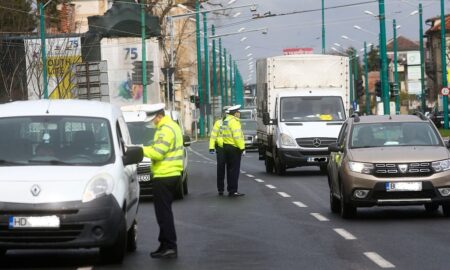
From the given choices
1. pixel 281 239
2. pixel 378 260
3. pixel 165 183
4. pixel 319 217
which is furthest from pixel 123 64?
pixel 378 260

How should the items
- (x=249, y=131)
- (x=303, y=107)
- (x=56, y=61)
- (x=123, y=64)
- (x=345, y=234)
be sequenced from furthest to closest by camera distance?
(x=123, y=64) < (x=56, y=61) < (x=249, y=131) < (x=303, y=107) < (x=345, y=234)

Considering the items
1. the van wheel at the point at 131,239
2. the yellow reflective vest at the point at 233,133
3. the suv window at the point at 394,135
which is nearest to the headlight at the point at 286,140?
the yellow reflective vest at the point at 233,133

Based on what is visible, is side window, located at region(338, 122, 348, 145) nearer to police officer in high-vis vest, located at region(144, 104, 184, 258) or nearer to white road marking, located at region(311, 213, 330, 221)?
white road marking, located at region(311, 213, 330, 221)

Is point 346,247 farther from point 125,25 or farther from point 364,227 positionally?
point 125,25

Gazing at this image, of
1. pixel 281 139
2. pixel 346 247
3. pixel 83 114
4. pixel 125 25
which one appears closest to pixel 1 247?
pixel 83 114

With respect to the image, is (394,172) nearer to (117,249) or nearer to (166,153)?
(166,153)

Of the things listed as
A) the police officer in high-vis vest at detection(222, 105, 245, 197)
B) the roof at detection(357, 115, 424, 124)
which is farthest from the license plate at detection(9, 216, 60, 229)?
the police officer in high-vis vest at detection(222, 105, 245, 197)

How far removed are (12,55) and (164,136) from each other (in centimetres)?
5182

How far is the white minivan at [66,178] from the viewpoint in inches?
464

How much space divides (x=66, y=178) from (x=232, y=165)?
39.9 feet

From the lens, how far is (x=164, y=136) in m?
13.4

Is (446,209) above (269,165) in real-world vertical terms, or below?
above

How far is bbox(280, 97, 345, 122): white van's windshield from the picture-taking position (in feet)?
103

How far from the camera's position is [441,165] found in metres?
17.2
